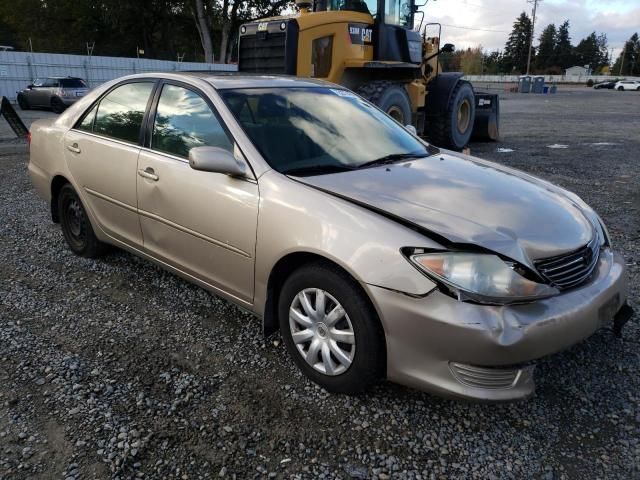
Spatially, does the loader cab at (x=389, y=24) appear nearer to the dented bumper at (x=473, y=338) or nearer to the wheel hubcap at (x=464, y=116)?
the wheel hubcap at (x=464, y=116)

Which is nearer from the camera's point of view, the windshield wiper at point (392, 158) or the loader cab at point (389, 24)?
the windshield wiper at point (392, 158)

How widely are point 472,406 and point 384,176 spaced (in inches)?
52.3

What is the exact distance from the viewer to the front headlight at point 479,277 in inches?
87.9

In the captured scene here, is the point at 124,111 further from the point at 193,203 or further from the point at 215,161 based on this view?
the point at 215,161

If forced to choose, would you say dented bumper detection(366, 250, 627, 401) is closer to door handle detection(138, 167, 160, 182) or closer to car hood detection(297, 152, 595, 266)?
car hood detection(297, 152, 595, 266)

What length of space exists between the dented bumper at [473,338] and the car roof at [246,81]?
1.80 m

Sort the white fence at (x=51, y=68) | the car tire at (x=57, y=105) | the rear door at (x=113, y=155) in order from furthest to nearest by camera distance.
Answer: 1. the white fence at (x=51, y=68)
2. the car tire at (x=57, y=105)
3. the rear door at (x=113, y=155)

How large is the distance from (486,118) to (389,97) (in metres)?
4.05

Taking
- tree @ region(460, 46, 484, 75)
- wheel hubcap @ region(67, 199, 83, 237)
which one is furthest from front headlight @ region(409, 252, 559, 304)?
tree @ region(460, 46, 484, 75)

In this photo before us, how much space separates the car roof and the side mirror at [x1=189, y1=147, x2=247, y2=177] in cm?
64

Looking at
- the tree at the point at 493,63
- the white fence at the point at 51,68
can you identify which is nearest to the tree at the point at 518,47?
the tree at the point at 493,63

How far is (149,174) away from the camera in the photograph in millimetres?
3490

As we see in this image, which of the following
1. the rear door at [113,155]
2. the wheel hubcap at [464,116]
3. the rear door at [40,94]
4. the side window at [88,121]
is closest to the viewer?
the rear door at [113,155]

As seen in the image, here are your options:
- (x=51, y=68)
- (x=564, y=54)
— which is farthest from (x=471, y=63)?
(x=51, y=68)
